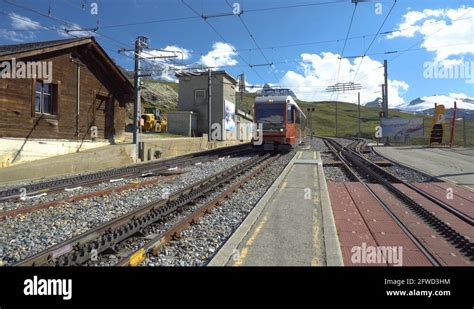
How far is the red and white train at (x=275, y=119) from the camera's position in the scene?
23828 mm

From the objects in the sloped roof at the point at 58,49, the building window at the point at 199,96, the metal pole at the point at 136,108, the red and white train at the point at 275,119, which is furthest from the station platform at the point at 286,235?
the building window at the point at 199,96

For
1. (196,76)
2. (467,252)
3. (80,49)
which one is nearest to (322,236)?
(467,252)

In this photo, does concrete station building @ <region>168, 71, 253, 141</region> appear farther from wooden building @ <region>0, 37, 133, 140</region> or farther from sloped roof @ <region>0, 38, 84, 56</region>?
sloped roof @ <region>0, 38, 84, 56</region>

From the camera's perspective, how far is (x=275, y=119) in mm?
23984

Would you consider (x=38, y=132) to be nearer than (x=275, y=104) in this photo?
Yes

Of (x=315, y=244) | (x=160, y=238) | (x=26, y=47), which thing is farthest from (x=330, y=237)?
(x=26, y=47)

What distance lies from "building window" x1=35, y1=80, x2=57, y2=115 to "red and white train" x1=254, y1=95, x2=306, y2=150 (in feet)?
41.0

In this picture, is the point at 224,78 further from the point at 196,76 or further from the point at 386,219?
the point at 386,219

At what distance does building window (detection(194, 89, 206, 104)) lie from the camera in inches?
1767

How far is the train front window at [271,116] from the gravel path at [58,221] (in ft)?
45.1

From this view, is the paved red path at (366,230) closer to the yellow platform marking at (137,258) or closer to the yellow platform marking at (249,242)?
the yellow platform marking at (249,242)

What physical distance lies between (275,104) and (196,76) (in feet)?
78.1

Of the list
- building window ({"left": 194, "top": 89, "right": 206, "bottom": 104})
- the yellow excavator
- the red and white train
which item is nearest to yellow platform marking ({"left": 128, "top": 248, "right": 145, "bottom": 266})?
the red and white train
